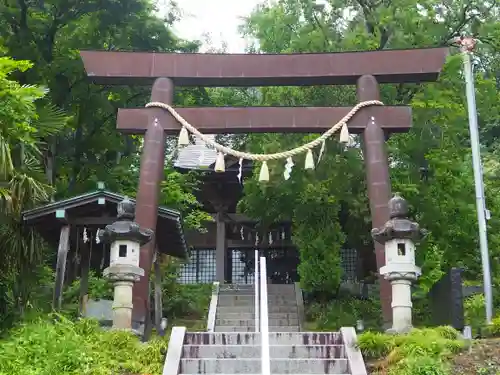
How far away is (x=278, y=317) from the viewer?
17.4 m

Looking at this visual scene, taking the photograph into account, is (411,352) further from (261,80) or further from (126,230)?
(261,80)

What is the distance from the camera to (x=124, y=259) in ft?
38.0

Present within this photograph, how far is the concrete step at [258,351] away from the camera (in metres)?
9.96

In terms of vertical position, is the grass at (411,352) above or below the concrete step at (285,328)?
below

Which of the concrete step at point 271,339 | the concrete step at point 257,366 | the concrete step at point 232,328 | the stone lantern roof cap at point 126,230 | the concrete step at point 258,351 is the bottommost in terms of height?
the concrete step at point 257,366

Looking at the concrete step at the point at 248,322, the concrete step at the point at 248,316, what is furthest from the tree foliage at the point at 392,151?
the concrete step at the point at 248,322

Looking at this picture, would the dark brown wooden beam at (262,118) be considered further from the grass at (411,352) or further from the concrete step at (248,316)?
the concrete step at (248,316)

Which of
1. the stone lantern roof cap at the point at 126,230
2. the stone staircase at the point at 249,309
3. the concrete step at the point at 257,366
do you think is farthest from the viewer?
the stone staircase at the point at 249,309

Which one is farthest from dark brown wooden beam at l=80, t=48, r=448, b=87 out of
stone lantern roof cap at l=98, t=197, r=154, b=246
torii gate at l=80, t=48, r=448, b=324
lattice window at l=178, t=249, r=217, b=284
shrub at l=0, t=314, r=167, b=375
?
lattice window at l=178, t=249, r=217, b=284

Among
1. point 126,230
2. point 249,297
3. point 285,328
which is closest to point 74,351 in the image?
point 126,230

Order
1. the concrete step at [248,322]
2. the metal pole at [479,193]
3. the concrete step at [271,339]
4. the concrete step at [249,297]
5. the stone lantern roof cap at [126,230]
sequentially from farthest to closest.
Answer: the concrete step at [249,297] → the concrete step at [248,322] → the metal pole at [479,193] → the stone lantern roof cap at [126,230] → the concrete step at [271,339]

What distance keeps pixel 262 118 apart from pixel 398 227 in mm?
3635

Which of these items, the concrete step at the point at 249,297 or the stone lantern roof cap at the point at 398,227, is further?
the concrete step at the point at 249,297

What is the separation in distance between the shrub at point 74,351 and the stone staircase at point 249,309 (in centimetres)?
608
